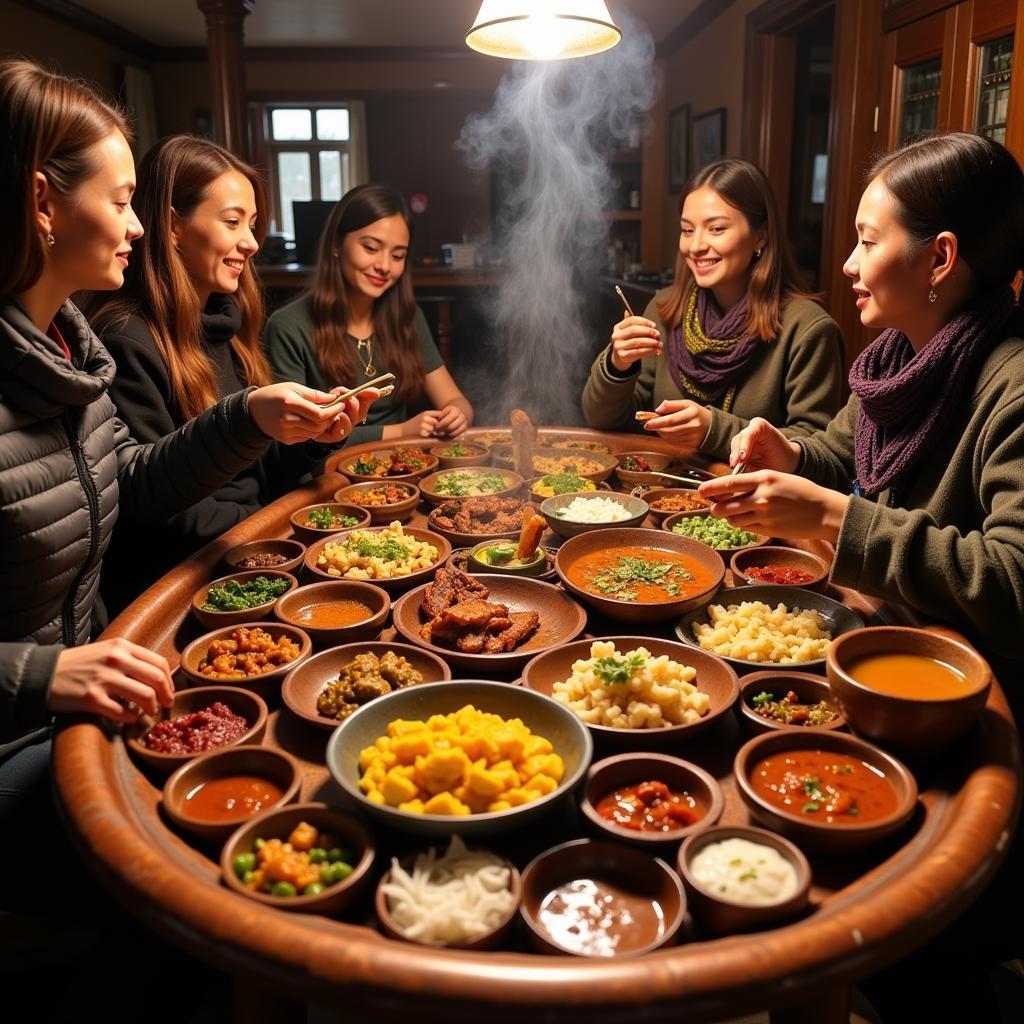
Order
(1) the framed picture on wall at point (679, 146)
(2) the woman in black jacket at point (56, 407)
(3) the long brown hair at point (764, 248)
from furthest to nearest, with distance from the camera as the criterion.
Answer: (1) the framed picture on wall at point (679, 146) < (3) the long brown hair at point (764, 248) < (2) the woman in black jacket at point (56, 407)

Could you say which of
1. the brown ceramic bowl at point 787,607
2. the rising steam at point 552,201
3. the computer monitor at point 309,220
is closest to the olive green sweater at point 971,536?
the brown ceramic bowl at point 787,607

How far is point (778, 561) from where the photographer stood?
2291mm

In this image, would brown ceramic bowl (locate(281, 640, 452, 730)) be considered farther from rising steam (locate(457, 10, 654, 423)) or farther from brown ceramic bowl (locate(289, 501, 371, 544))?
rising steam (locate(457, 10, 654, 423))

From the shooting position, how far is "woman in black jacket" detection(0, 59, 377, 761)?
1.53 m

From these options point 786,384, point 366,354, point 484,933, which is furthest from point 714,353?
point 484,933

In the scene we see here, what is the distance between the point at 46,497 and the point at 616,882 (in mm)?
1320

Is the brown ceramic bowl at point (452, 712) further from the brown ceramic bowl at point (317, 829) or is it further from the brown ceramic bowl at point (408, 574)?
the brown ceramic bowl at point (408, 574)

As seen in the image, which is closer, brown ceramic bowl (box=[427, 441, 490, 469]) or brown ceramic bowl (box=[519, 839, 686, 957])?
brown ceramic bowl (box=[519, 839, 686, 957])

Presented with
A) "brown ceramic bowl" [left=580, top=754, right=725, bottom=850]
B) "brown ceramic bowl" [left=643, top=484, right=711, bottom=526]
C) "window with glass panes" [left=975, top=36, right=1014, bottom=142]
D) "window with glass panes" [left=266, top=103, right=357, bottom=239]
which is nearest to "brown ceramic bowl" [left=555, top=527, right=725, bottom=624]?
"brown ceramic bowl" [left=643, top=484, right=711, bottom=526]

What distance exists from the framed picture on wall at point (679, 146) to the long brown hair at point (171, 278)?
6766 mm

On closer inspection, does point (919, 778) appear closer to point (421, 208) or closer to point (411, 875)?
point (411, 875)

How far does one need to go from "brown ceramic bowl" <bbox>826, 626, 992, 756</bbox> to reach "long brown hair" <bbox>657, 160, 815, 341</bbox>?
202 cm

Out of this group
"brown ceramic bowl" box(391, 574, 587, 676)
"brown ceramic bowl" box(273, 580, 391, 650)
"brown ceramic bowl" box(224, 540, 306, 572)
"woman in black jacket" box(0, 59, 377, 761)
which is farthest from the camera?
"brown ceramic bowl" box(224, 540, 306, 572)

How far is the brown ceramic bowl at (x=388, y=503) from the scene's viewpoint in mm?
2736
